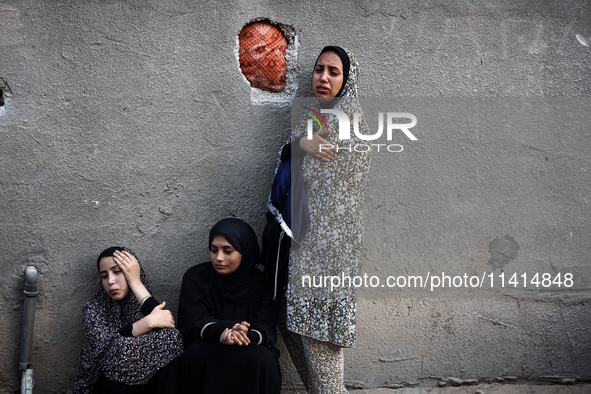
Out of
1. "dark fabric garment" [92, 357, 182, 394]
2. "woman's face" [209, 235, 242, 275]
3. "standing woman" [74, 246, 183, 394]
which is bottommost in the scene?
"dark fabric garment" [92, 357, 182, 394]

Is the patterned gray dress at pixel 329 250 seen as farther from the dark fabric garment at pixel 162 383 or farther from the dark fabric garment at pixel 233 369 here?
the dark fabric garment at pixel 162 383

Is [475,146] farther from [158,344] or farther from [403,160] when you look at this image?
[158,344]

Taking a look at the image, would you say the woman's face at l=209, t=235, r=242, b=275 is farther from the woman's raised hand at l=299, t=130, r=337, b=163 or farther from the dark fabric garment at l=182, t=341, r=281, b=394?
the woman's raised hand at l=299, t=130, r=337, b=163

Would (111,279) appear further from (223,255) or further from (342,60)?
(342,60)

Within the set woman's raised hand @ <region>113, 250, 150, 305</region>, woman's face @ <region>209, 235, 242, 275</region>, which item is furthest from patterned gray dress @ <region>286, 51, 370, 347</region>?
woman's raised hand @ <region>113, 250, 150, 305</region>

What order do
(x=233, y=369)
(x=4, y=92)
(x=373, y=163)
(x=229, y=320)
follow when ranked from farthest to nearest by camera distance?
(x=373, y=163) → (x=4, y=92) → (x=229, y=320) → (x=233, y=369)

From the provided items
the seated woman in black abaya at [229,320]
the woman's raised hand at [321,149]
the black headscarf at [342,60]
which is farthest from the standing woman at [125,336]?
the black headscarf at [342,60]

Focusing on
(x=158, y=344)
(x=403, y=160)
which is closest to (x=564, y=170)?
(x=403, y=160)

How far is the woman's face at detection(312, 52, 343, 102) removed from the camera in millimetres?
2939

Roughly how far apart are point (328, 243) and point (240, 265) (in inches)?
17.7

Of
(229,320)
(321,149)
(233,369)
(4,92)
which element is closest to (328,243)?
(321,149)

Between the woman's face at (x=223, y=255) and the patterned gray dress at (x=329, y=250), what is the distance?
280 millimetres

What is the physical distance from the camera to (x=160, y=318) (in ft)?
9.56

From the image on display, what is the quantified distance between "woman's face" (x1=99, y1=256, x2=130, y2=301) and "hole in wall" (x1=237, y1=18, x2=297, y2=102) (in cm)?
110
